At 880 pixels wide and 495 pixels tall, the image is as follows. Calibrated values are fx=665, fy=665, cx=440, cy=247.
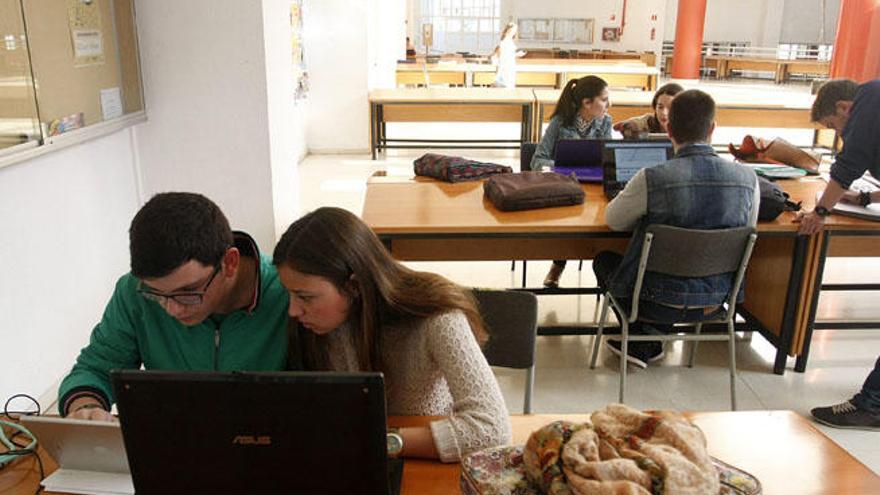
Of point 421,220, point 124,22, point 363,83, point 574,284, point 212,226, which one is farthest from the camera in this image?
point 363,83

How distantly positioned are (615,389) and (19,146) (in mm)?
2427

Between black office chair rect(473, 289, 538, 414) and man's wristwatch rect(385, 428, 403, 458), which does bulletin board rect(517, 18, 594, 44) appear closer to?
black office chair rect(473, 289, 538, 414)

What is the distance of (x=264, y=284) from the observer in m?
1.39

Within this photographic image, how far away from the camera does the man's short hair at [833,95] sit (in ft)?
8.78

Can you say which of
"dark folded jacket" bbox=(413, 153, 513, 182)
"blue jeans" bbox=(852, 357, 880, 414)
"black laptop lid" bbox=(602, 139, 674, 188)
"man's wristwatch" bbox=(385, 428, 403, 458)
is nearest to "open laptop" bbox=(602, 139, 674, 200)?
"black laptop lid" bbox=(602, 139, 674, 188)

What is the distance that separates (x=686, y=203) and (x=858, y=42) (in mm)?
5917

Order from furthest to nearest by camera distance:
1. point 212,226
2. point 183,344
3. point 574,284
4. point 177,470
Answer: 1. point 574,284
2. point 183,344
3. point 212,226
4. point 177,470

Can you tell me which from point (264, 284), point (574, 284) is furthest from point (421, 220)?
point (574, 284)

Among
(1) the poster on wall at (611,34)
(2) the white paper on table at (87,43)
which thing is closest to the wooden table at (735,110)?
(2) the white paper on table at (87,43)

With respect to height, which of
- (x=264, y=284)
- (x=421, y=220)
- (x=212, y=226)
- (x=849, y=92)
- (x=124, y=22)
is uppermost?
(x=124, y=22)

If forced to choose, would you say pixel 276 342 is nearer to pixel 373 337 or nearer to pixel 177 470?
pixel 373 337

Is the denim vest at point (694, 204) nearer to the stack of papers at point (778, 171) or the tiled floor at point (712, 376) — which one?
the tiled floor at point (712, 376)

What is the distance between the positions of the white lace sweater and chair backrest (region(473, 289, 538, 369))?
35 cm

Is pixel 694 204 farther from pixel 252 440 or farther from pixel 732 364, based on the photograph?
pixel 252 440
